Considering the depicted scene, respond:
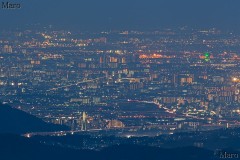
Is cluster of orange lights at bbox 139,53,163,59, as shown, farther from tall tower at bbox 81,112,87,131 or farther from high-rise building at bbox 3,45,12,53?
tall tower at bbox 81,112,87,131

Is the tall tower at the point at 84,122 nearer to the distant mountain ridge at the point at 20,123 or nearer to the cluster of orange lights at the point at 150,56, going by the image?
the distant mountain ridge at the point at 20,123

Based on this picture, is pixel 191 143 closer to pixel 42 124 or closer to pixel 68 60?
pixel 42 124

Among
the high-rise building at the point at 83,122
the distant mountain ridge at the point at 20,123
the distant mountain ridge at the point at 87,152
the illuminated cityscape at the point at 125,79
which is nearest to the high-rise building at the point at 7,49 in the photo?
the illuminated cityscape at the point at 125,79

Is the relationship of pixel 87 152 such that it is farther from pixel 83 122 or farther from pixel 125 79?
pixel 125 79

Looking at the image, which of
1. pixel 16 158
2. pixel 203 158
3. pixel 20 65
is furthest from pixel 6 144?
pixel 20 65

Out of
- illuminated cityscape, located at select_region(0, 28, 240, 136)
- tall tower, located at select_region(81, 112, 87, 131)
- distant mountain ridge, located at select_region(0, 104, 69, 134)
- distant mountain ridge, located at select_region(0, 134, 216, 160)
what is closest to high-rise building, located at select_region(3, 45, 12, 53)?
illuminated cityscape, located at select_region(0, 28, 240, 136)

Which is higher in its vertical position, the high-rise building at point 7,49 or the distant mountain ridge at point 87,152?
the high-rise building at point 7,49

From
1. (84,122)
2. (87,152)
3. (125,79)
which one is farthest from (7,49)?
(87,152)

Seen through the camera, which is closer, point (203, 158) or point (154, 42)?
point (203, 158)

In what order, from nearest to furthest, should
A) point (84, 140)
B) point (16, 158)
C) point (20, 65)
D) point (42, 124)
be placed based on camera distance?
point (16, 158), point (84, 140), point (42, 124), point (20, 65)
